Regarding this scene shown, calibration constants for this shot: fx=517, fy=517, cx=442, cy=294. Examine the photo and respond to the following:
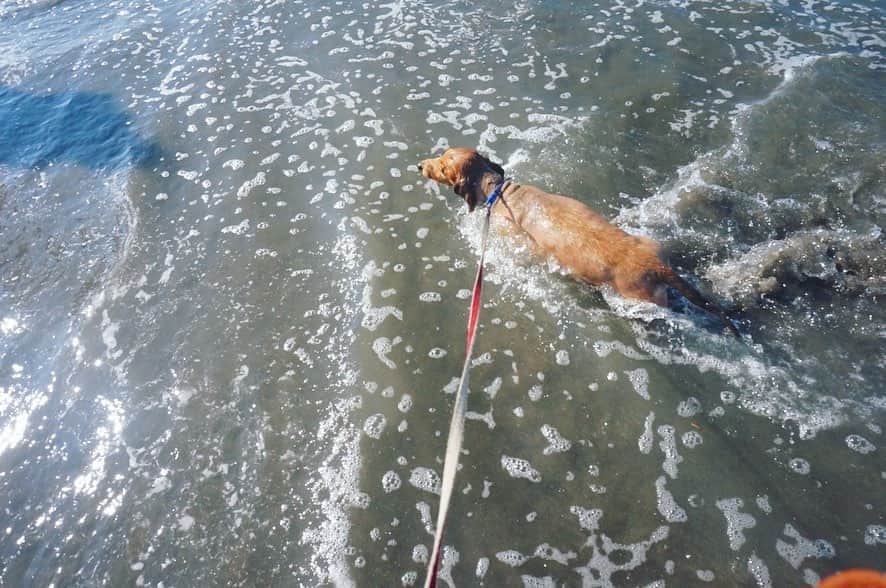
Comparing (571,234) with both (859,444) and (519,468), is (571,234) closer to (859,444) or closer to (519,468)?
(519,468)

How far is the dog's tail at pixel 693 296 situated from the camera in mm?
4785

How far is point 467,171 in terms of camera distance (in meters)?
6.36

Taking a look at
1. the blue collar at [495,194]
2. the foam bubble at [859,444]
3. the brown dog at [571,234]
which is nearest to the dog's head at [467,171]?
the brown dog at [571,234]

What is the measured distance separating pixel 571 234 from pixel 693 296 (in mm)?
1312

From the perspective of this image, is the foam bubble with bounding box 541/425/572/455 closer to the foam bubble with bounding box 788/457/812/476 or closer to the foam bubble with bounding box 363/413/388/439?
the foam bubble with bounding box 363/413/388/439

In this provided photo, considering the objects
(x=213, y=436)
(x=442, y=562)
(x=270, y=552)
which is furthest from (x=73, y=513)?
(x=442, y=562)

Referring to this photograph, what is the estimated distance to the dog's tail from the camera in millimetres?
4785

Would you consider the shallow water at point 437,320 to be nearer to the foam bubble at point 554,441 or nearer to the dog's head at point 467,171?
the foam bubble at point 554,441

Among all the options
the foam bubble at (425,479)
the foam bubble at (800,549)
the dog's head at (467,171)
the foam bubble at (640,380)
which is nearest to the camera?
the foam bubble at (800,549)

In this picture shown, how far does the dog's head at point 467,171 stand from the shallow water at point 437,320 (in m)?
0.37

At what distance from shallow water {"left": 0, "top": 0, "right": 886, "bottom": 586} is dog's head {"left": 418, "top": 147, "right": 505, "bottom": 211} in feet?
1.20

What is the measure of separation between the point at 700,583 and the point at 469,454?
185 cm

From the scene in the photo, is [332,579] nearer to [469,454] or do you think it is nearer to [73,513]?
[469,454]

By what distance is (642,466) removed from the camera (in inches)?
164
